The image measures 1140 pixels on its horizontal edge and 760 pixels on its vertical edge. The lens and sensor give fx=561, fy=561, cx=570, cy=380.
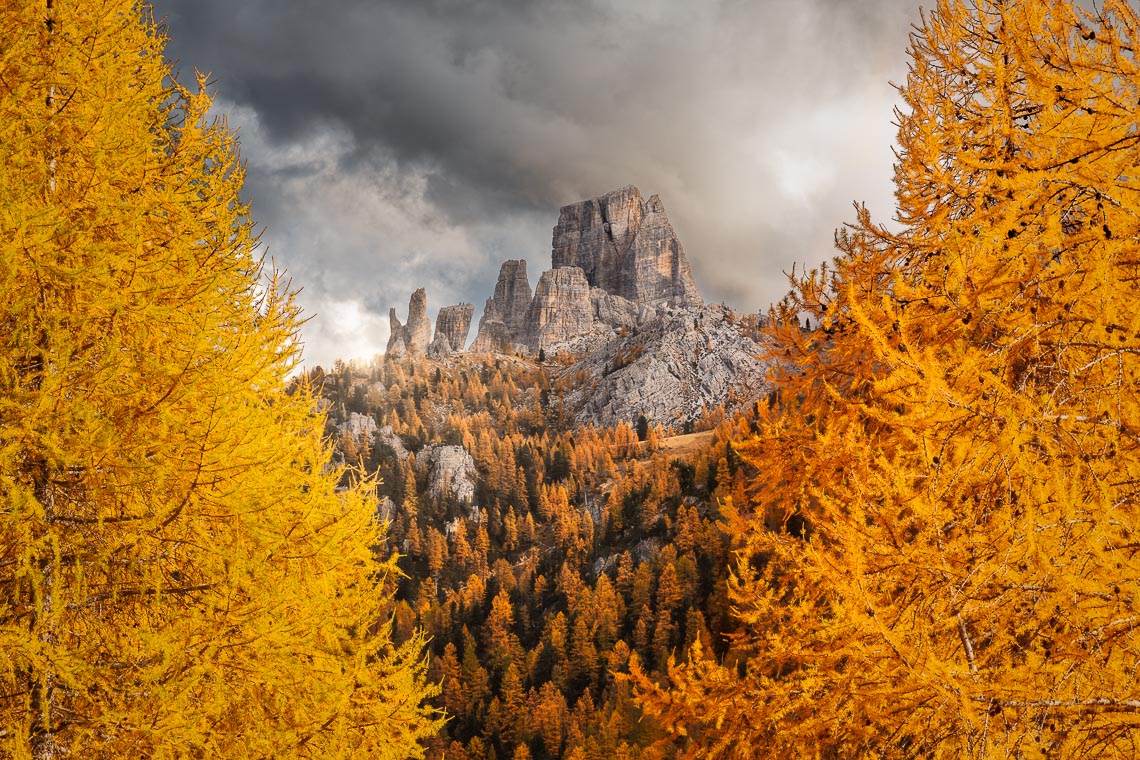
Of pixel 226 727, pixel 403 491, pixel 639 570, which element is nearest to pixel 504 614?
pixel 639 570

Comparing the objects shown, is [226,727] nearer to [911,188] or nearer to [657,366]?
[911,188]

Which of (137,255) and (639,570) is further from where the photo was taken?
(639,570)

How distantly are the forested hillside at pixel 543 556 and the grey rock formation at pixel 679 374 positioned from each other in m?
8.98

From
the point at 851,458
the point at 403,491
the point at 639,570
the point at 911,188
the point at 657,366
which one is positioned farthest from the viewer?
the point at 657,366

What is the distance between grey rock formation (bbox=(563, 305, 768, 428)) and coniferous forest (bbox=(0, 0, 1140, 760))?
142m

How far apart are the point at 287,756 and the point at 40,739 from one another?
110 centimetres

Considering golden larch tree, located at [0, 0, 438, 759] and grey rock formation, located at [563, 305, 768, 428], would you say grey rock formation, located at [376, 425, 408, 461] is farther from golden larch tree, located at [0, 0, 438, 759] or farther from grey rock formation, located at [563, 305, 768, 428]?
golden larch tree, located at [0, 0, 438, 759]

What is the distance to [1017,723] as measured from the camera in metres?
1.55

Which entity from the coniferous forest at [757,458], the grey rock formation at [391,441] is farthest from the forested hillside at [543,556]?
the coniferous forest at [757,458]

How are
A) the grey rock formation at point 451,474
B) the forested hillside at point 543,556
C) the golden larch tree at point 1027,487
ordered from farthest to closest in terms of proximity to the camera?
the grey rock formation at point 451,474 → the forested hillside at point 543,556 → the golden larch tree at point 1027,487

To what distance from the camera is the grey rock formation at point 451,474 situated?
118438 millimetres

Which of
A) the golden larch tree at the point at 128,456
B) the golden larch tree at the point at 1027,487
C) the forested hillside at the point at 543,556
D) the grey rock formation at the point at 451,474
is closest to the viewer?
the golden larch tree at the point at 1027,487

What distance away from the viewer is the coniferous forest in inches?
68.5

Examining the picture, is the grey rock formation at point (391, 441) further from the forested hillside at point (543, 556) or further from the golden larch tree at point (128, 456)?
the golden larch tree at point (128, 456)
